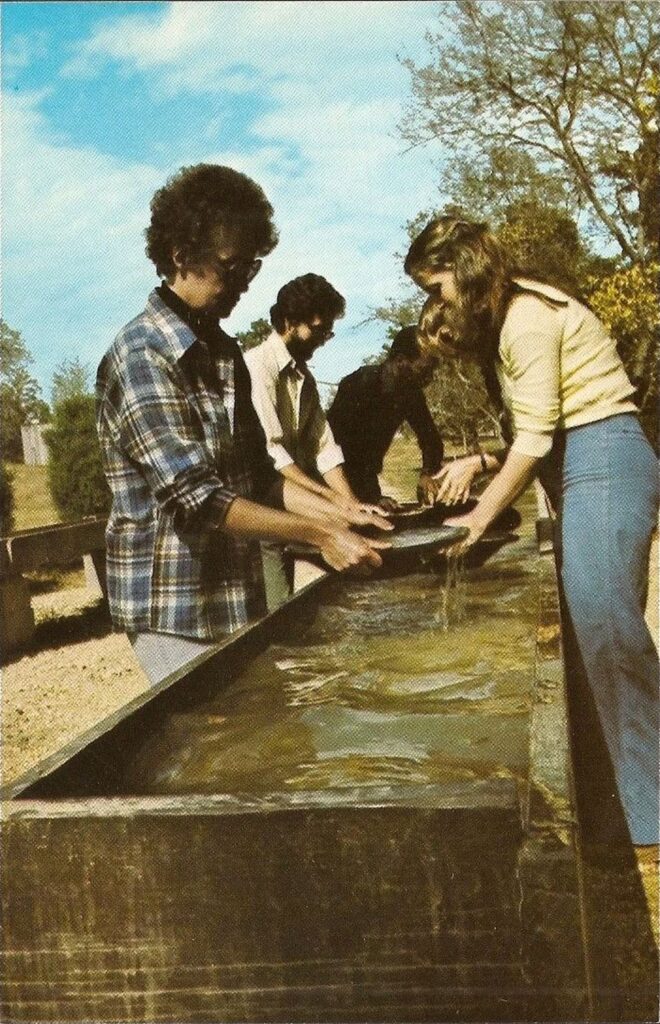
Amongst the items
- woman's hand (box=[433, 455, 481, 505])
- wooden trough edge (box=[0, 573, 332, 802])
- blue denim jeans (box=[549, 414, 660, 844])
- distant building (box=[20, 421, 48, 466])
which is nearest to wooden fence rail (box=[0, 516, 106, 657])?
wooden trough edge (box=[0, 573, 332, 802])

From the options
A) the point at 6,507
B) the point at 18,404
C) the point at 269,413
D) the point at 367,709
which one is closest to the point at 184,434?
the point at 367,709

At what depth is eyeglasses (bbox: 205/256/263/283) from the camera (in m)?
2.64

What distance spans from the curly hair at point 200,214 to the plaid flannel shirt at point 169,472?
152mm

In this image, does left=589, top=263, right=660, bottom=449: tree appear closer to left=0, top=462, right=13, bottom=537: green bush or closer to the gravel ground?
left=0, top=462, right=13, bottom=537: green bush

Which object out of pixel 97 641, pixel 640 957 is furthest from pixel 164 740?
pixel 97 641

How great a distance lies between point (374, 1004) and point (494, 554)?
4.06 metres

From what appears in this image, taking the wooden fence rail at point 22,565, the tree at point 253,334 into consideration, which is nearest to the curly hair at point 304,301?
the wooden fence rail at point 22,565

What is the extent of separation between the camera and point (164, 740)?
236 centimetres

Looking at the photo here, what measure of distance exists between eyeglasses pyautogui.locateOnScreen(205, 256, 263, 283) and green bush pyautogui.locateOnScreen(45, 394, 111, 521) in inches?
417

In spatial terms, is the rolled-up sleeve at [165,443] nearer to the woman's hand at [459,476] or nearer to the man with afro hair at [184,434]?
the man with afro hair at [184,434]

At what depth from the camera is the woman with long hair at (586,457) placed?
9.96 feet

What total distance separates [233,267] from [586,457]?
1.26 meters

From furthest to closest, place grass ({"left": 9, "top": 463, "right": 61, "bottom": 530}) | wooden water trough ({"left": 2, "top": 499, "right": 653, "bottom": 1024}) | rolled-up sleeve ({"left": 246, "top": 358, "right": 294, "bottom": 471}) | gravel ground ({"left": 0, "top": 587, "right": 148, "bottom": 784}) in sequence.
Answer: grass ({"left": 9, "top": 463, "right": 61, "bottom": 530}), gravel ground ({"left": 0, "top": 587, "right": 148, "bottom": 784}), rolled-up sleeve ({"left": 246, "top": 358, "right": 294, "bottom": 471}), wooden water trough ({"left": 2, "top": 499, "right": 653, "bottom": 1024})

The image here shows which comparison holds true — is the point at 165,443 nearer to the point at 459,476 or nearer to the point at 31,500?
the point at 459,476
